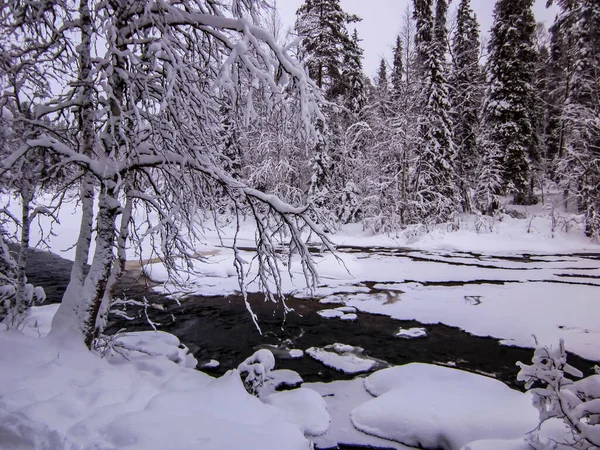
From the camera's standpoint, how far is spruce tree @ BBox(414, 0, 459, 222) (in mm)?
20781

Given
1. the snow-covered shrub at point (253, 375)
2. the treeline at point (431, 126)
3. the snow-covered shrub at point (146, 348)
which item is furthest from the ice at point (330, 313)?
the treeline at point (431, 126)

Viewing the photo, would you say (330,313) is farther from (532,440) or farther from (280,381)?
(532,440)

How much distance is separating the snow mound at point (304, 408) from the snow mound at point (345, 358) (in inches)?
44.6

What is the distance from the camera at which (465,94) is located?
25.8 meters

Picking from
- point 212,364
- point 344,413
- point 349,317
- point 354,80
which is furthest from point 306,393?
point 354,80

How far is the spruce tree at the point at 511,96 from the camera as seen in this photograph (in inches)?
877

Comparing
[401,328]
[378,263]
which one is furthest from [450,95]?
[401,328]

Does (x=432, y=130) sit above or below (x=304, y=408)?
above

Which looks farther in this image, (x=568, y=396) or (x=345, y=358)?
(x=345, y=358)

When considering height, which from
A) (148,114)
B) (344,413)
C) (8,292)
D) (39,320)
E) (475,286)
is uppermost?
(148,114)

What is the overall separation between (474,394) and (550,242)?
54.2ft

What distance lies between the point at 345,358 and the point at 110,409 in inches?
159

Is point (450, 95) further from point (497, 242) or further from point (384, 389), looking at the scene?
point (384, 389)

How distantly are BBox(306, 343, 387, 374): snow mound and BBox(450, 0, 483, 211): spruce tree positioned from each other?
871 inches
